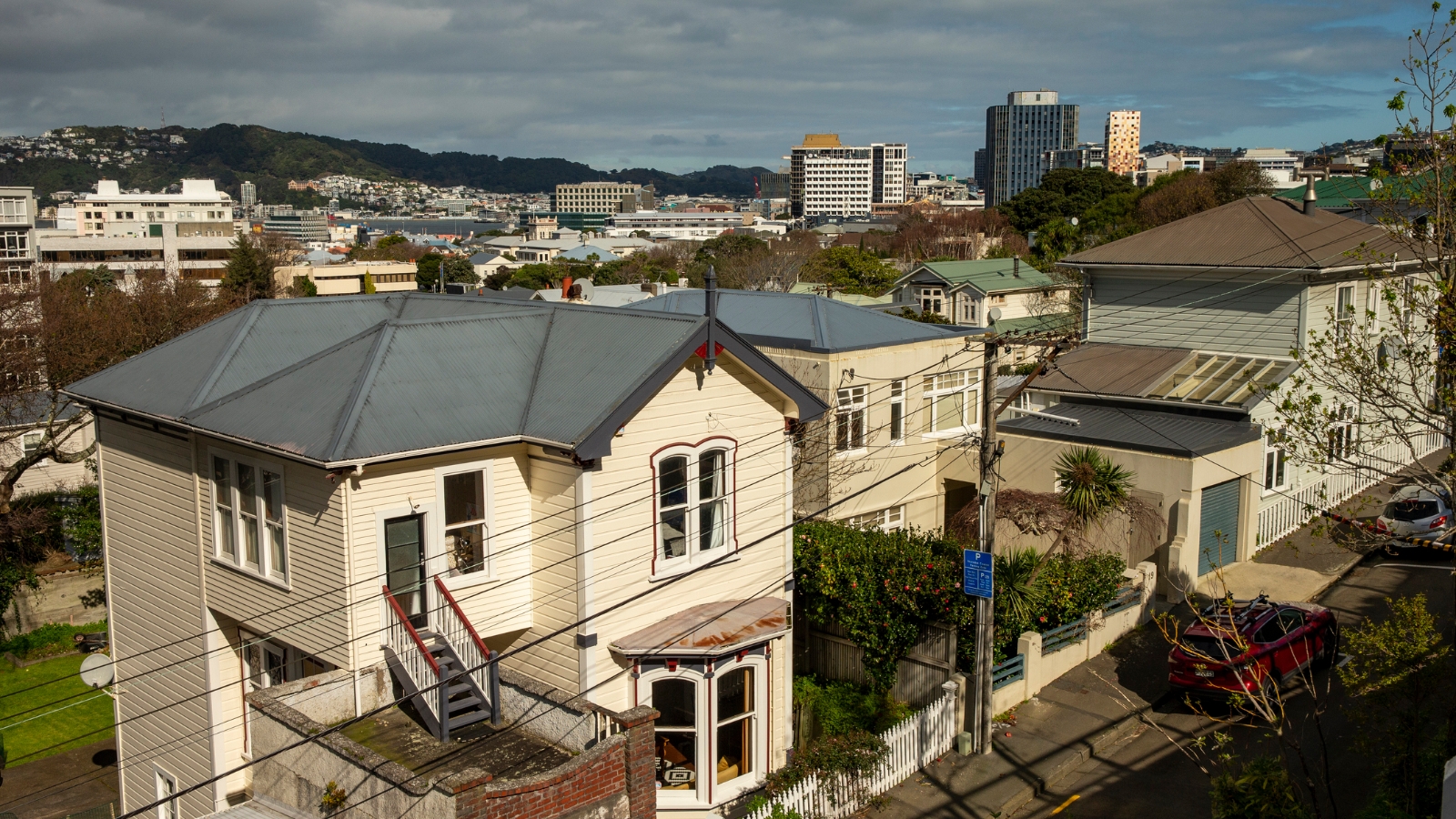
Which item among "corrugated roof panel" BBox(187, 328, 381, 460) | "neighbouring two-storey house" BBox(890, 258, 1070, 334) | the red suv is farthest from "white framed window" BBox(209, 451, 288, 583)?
"neighbouring two-storey house" BBox(890, 258, 1070, 334)

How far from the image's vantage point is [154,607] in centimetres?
1934

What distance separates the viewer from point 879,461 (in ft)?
92.2

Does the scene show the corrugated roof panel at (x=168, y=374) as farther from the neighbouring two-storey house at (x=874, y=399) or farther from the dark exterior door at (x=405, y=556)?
the neighbouring two-storey house at (x=874, y=399)

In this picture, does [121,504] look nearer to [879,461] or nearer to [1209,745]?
[879,461]

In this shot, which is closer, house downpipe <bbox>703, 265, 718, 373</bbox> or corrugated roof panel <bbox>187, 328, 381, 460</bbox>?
corrugated roof panel <bbox>187, 328, 381, 460</bbox>

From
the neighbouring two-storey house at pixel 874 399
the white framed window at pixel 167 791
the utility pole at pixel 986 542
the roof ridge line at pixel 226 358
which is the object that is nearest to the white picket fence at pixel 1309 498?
the neighbouring two-storey house at pixel 874 399

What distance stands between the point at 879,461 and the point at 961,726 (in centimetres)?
939

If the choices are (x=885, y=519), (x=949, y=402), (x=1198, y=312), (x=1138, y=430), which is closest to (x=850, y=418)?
(x=885, y=519)

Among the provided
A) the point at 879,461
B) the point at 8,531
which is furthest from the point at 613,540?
the point at 8,531

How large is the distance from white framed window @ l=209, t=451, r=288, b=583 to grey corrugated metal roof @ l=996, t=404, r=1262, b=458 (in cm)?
1832

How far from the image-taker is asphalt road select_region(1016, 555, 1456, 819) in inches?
682

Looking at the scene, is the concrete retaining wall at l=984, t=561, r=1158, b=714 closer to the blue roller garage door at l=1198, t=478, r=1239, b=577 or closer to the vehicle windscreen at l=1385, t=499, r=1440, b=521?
the blue roller garage door at l=1198, t=478, r=1239, b=577

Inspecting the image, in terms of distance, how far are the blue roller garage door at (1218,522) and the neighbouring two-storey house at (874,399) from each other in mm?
5218

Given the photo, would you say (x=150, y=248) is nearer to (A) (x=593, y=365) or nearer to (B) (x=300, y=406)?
(B) (x=300, y=406)
